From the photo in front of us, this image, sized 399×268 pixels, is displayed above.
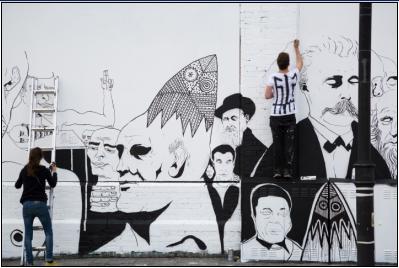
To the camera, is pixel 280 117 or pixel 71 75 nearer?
pixel 280 117

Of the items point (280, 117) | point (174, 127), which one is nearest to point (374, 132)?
point (280, 117)

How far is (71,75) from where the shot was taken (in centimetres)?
937

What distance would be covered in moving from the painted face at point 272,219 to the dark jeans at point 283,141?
0.50 meters

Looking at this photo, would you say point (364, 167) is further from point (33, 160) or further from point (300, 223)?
point (33, 160)

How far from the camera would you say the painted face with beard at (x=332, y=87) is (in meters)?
9.04

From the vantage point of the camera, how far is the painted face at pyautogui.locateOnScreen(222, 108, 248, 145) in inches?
358

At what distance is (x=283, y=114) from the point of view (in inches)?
344

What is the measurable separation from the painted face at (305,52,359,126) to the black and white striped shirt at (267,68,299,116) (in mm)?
442

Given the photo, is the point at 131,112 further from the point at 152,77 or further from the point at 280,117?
the point at 280,117

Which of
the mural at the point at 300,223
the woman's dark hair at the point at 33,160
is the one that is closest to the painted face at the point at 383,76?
the mural at the point at 300,223

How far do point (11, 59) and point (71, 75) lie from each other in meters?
1.10

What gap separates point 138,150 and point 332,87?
344 cm

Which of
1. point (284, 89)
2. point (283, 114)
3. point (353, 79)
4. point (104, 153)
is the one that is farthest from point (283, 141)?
point (104, 153)

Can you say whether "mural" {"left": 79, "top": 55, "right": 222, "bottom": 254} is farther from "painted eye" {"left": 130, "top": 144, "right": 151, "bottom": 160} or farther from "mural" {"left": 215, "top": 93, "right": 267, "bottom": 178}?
"mural" {"left": 215, "top": 93, "right": 267, "bottom": 178}
